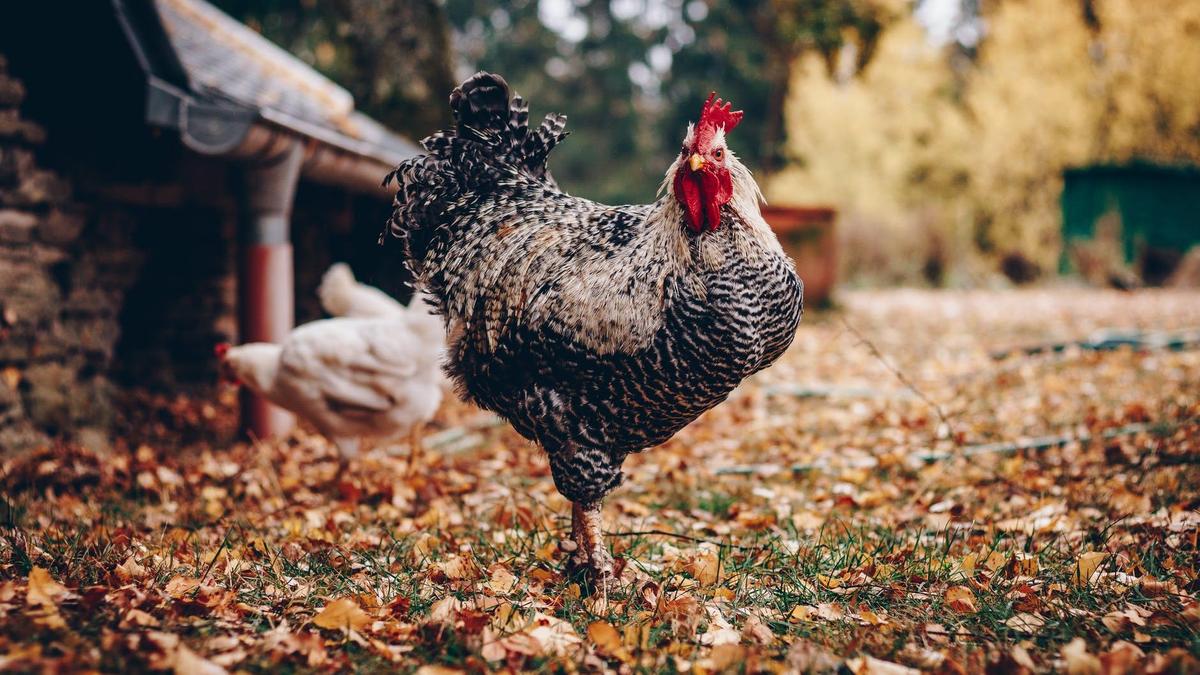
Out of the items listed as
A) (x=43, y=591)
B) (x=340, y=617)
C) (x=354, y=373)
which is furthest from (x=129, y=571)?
(x=354, y=373)

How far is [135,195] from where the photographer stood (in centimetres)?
649

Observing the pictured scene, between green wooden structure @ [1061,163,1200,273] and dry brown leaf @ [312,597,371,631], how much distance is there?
19.6 metres

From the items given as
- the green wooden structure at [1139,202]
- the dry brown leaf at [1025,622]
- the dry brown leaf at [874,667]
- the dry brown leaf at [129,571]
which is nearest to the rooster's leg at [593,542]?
the dry brown leaf at [874,667]

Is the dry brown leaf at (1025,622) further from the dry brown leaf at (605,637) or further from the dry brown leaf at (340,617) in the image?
the dry brown leaf at (340,617)

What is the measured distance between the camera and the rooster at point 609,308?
122 inches

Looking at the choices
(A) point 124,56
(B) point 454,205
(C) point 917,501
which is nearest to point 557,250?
(B) point 454,205

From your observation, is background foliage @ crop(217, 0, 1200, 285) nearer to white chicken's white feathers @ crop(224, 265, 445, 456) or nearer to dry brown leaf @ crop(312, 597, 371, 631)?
white chicken's white feathers @ crop(224, 265, 445, 456)

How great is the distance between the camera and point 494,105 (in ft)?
13.0

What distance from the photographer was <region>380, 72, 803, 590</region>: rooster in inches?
122

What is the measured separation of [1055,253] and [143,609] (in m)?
21.6

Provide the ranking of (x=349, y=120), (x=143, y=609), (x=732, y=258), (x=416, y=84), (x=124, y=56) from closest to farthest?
(x=143, y=609), (x=732, y=258), (x=124, y=56), (x=349, y=120), (x=416, y=84)

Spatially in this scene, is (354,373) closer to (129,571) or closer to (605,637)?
(129,571)

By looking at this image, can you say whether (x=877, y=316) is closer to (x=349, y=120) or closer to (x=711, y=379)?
(x=349, y=120)

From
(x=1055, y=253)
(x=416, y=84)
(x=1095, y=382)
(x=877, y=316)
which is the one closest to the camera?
(x=1095, y=382)
